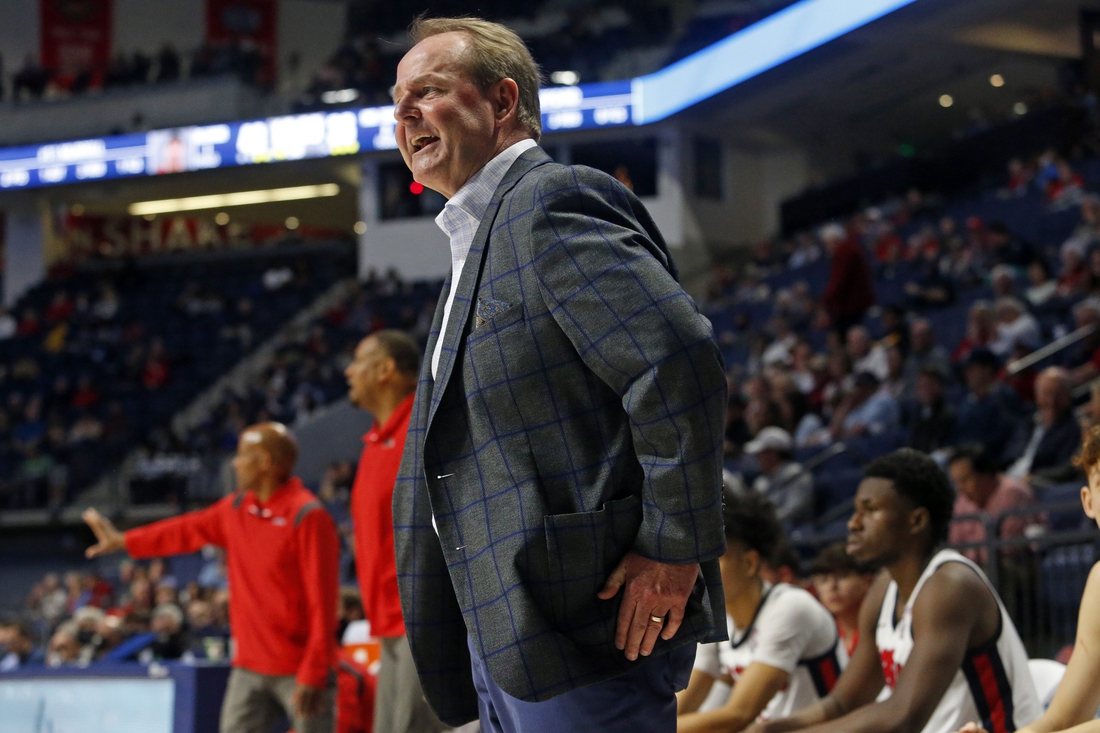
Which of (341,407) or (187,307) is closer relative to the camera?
(341,407)

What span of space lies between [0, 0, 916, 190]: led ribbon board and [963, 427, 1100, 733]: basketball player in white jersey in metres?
14.6

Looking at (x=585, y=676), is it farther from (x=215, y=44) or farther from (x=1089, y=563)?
(x=215, y=44)

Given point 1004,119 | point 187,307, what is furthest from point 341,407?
point 1004,119

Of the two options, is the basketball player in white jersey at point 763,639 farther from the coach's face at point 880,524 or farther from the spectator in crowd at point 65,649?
the spectator in crowd at point 65,649

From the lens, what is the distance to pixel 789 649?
3.85m

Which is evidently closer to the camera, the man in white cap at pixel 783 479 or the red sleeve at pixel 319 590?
the red sleeve at pixel 319 590

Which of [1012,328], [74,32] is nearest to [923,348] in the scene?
[1012,328]

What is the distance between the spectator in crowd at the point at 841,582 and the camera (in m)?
4.63

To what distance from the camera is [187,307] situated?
75.8ft

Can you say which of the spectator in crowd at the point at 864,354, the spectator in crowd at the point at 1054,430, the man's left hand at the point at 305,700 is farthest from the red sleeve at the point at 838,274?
the man's left hand at the point at 305,700

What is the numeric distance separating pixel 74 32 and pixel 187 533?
2325cm

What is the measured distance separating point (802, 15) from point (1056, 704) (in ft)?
50.1

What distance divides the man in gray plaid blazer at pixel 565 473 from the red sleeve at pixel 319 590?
243cm

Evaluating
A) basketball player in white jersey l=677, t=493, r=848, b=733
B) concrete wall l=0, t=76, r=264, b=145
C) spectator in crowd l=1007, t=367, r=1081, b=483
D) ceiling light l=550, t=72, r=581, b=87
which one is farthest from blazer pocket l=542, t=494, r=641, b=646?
concrete wall l=0, t=76, r=264, b=145
